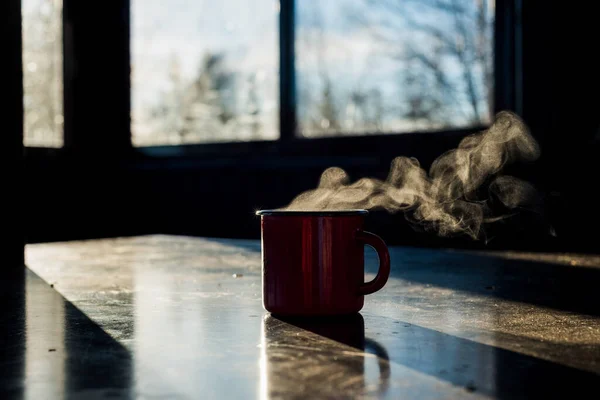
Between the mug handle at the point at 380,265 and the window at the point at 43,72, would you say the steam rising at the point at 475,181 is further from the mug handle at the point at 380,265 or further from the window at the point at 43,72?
the window at the point at 43,72

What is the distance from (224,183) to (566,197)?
1.76 meters

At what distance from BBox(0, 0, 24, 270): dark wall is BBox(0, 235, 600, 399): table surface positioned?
31 cm

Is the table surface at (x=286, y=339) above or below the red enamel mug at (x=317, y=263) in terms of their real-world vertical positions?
below

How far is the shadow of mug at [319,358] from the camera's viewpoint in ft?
2.09

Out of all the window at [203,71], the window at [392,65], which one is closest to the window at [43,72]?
the window at [203,71]

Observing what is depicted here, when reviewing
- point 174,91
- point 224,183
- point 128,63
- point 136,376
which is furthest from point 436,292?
point 128,63

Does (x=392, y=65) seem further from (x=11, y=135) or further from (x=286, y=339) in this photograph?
(x=286, y=339)

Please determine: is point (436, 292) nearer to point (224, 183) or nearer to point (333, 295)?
point (333, 295)

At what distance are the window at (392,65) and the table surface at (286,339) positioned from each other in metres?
1.62

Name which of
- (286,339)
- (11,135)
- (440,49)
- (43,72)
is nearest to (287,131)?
(440,49)

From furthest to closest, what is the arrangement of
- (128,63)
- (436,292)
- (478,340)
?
(128,63), (436,292), (478,340)

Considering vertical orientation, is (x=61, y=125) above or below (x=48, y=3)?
below

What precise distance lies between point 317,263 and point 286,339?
16 centimetres

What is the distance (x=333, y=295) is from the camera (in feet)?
3.27
